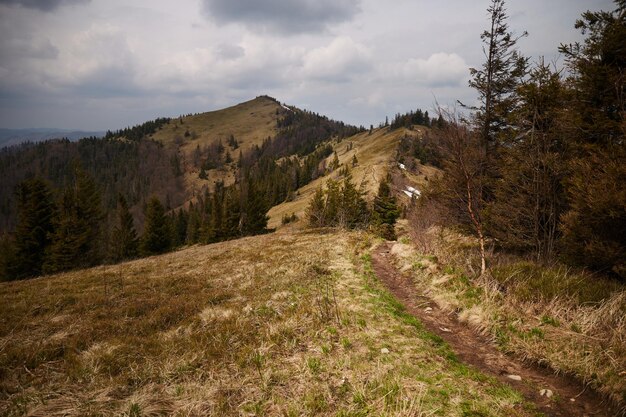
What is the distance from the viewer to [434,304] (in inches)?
400

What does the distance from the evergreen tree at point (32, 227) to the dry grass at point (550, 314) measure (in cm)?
4546

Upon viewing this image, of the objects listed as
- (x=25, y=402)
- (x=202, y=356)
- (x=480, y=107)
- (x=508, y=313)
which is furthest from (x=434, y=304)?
(x=480, y=107)

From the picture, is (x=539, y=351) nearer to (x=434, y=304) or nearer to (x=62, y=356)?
(x=434, y=304)

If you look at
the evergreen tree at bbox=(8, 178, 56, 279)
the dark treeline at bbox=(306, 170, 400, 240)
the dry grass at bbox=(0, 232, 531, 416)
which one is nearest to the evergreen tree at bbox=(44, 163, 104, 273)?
the evergreen tree at bbox=(8, 178, 56, 279)

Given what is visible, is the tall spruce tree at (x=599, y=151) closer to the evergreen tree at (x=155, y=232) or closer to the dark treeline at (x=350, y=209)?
the dark treeline at (x=350, y=209)

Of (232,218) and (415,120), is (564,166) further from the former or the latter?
(415,120)

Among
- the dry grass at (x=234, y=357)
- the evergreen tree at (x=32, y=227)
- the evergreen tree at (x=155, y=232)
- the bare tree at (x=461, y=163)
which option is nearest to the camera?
the dry grass at (x=234, y=357)

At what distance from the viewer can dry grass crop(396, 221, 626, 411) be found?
5.96 m

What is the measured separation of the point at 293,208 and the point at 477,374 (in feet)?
310

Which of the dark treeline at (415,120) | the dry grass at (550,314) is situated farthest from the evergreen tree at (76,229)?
the dark treeline at (415,120)

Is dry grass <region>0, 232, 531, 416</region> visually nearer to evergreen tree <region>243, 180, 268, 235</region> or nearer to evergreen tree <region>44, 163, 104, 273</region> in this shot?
evergreen tree <region>44, 163, 104, 273</region>

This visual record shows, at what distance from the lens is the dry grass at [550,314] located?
5.96m

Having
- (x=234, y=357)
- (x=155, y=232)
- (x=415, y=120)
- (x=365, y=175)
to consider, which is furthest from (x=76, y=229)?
(x=415, y=120)

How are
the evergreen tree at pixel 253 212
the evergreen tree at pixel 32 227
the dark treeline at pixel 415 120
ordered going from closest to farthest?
1. the evergreen tree at pixel 32 227
2. the evergreen tree at pixel 253 212
3. the dark treeline at pixel 415 120
